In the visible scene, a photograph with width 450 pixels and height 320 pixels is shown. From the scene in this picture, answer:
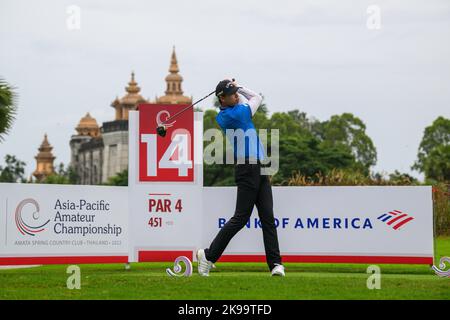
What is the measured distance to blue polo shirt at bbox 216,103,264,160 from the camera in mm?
12773

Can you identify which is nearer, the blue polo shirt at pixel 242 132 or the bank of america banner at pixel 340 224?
the blue polo shirt at pixel 242 132

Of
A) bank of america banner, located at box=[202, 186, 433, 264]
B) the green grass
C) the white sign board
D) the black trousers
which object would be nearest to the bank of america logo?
bank of america banner, located at box=[202, 186, 433, 264]

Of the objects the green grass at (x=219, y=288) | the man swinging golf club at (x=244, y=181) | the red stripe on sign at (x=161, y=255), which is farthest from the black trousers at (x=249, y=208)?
the red stripe on sign at (x=161, y=255)

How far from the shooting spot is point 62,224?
17.1m

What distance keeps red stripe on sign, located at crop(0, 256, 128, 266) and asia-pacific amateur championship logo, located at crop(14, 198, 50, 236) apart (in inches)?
15.4

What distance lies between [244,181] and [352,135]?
502 ft

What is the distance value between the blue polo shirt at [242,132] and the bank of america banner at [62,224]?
15.9 feet

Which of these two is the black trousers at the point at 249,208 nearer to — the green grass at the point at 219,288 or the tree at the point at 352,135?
the green grass at the point at 219,288

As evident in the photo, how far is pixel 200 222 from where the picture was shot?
55.8ft

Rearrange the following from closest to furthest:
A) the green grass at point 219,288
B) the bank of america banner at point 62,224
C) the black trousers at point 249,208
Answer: the green grass at point 219,288 → the black trousers at point 249,208 → the bank of america banner at point 62,224

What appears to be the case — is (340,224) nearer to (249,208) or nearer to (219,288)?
(249,208)

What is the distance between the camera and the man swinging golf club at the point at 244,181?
42.1 feet

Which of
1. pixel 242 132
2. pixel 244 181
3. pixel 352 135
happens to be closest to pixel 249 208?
pixel 244 181
